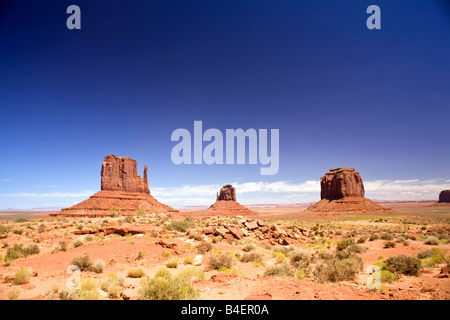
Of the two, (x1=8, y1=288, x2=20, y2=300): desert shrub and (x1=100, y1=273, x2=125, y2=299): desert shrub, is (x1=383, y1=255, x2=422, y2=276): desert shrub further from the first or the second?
(x1=8, y1=288, x2=20, y2=300): desert shrub

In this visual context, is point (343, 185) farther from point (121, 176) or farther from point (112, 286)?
point (112, 286)

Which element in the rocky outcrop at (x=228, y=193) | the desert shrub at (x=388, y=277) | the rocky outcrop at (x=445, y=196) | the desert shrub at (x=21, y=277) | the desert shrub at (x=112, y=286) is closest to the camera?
the desert shrub at (x=112, y=286)

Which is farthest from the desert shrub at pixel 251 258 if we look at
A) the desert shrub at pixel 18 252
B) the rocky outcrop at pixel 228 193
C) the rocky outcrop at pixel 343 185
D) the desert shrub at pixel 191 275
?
the rocky outcrop at pixel 228 193

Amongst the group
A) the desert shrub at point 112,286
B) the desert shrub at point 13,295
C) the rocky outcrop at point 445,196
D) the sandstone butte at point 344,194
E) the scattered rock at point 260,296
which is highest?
the desert shrub at point 13,295

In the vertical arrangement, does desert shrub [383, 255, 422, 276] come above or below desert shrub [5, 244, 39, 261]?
above

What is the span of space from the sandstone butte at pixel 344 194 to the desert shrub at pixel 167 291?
280ft

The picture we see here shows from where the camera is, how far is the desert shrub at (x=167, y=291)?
555cm

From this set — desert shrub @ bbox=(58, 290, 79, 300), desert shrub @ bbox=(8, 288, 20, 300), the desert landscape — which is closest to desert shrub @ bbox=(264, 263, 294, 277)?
the desert landscape

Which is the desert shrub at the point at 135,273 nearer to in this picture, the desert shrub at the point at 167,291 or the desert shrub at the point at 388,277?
the desert shrub at the point at 167,291

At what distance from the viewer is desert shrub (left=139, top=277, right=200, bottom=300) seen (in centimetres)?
555

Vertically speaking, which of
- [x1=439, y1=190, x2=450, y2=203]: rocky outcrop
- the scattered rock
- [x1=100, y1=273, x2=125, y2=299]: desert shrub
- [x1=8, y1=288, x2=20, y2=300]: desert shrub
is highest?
[x1=8, y1=288, x2=20, y2=300]: desert shrub

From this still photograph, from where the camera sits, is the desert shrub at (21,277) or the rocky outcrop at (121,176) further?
the rocky outcrop at (121,176)

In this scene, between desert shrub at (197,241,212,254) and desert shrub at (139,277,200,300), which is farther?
desert shrub at (197,241,212,254)

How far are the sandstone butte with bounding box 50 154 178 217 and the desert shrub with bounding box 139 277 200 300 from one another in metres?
49.8
